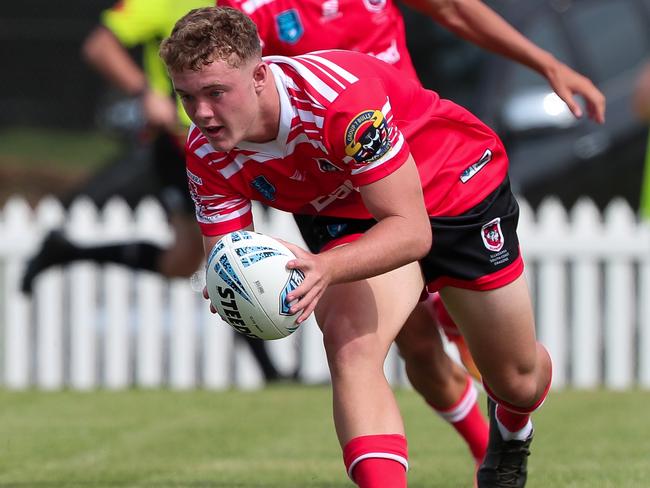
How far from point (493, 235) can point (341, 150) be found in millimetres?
768

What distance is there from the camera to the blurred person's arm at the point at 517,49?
5148 mm

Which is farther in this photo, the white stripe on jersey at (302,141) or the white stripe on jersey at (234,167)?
the white stripe on jersey at (234,167)

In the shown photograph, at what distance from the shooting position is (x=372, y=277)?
163 inches

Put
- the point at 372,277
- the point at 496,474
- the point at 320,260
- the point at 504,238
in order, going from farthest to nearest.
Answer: the point at 496,474 → the point at 504,238 → the point at 372,277 → the point at 320,260

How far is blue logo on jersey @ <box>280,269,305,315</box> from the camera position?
3824mm

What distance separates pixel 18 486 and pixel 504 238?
87.8 inches

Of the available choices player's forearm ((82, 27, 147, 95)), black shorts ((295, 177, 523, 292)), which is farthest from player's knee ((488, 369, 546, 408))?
player's forearm ((82, 27, 147, 95))

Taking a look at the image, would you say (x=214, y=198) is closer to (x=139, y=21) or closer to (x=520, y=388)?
(x=520, y=388)

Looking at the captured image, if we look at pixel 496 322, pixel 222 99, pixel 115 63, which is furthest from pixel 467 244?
pixel 115 63

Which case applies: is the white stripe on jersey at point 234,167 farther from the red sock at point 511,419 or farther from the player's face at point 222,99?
the red sock at point 511,419

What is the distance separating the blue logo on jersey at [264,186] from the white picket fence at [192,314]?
181 inches

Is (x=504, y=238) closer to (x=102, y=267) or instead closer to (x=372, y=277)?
(x=372, y=277)

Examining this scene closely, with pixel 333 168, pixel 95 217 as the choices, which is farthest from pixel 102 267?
pixel 333 168

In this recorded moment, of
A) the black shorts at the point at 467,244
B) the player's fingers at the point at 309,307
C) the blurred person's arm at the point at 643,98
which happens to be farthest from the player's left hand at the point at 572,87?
the blurred person's arm at the point at 643,98
